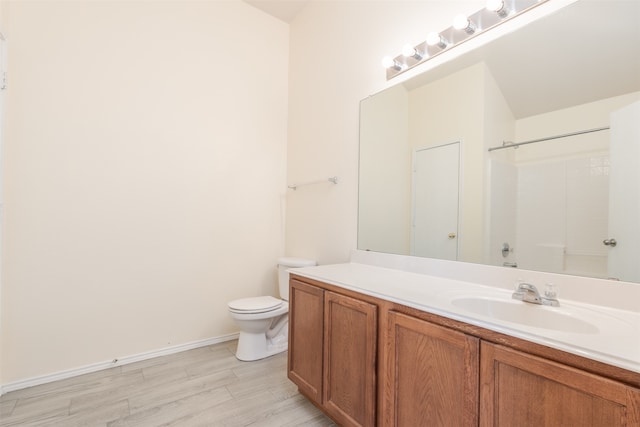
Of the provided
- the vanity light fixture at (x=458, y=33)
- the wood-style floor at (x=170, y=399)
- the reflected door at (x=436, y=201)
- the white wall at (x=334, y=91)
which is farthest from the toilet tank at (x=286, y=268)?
the vanity light fixture at (x=458, y=33)

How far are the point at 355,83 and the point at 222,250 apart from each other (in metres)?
1.76

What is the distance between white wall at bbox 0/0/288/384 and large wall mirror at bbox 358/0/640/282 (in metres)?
0.79

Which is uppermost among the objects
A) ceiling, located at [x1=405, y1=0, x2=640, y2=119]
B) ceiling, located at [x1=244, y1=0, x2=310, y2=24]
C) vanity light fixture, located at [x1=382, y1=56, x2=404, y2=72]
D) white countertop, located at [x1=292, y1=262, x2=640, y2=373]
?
ceiling, located at [x1=244, y1=0, x2=310, y2=24]

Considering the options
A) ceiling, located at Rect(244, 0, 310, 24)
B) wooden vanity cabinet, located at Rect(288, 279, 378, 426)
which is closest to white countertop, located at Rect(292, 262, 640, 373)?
wooden vanity cabinet, located at Rect(288, 279, 378, 426)

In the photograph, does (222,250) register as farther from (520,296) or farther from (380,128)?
(520,296)

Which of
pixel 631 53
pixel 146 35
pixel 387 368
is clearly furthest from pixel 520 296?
pixel 146 35

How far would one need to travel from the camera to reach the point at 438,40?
157 cm

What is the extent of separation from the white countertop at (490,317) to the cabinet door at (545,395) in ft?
0.18

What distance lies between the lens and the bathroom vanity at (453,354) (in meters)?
0.72

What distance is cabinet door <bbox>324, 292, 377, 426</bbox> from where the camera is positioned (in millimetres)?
1260

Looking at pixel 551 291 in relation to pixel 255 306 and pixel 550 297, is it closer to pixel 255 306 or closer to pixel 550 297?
pixel 550 297

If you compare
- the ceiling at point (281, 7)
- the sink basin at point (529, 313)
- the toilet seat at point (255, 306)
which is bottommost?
the toilet seat at point (255, 306)

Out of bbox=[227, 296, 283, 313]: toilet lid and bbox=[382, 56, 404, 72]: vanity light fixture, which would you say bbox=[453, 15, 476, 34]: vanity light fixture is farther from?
bbox=[227, 296, 283, 313]: toilet lid

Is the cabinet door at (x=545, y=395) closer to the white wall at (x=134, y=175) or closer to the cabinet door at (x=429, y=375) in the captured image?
the cabinet door at (x=429, y=375)
